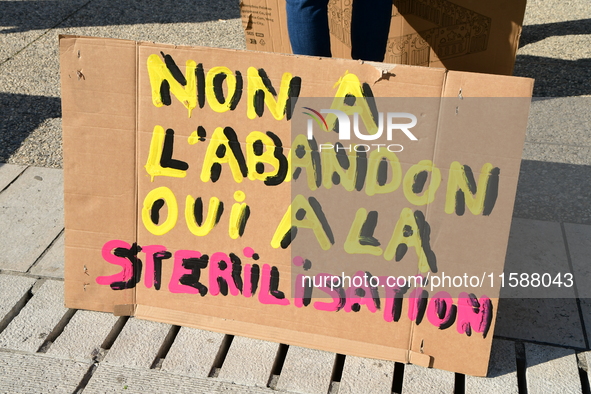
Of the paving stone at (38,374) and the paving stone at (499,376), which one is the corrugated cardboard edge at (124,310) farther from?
the paving stone at (499,376)

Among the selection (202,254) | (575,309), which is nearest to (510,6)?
(575,309)

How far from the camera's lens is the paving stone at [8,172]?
9.09 feet

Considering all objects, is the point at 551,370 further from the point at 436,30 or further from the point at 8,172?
the point at 8,172

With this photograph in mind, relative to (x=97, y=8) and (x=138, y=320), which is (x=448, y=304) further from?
(x=97, y=8)

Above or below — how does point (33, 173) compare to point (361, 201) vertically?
below

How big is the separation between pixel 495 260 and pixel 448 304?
0.65 feet

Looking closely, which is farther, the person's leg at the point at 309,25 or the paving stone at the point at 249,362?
the person's leg at the point at 309,25

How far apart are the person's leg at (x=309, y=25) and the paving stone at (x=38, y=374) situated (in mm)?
1404

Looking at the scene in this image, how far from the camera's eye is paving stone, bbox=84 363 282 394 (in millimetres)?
1777

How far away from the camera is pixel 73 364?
6.10ft

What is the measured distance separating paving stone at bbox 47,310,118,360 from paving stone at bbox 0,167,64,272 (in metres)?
0.39

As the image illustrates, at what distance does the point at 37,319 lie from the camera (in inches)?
79.7

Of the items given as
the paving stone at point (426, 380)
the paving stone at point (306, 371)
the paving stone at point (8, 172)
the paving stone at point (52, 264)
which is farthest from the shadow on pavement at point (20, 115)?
the paving stone at point (426, 380)

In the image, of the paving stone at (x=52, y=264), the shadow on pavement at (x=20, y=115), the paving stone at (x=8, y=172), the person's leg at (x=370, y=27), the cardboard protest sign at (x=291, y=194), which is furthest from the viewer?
the shadow on pavement at (x=20, y=115)
